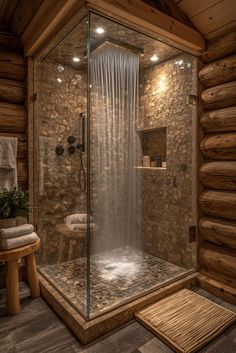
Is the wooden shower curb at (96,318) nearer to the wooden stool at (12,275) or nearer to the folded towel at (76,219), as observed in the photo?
the wooden stool at (12,275)

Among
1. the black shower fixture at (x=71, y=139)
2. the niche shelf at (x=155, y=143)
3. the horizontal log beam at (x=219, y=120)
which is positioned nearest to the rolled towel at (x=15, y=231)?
the black shower fixture at (x=71, y=139)

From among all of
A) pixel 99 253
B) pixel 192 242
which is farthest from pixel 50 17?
pixel 192 242

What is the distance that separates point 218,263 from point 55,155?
207 centimetres

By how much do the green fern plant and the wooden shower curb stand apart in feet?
2.40

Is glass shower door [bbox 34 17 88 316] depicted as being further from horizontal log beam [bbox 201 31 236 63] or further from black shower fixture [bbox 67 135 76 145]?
horizontal log beam [bbox 201 31 236 63]

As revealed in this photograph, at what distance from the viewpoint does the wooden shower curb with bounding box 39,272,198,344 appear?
1754 millimetres

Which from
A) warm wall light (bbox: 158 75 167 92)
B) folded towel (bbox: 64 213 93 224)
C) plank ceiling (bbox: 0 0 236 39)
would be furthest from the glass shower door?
warm wall light (bbox: 158 75 167 92)

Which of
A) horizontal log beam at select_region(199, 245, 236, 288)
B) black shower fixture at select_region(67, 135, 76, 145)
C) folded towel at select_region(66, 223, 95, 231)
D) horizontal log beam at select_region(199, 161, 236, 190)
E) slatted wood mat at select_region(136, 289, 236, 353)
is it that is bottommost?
slatted wood mat at select_region(136, 289, 236, 353)

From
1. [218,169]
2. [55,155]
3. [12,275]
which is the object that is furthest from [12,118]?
[218,169]

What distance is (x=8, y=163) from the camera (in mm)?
2463

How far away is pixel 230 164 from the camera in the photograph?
230 cm

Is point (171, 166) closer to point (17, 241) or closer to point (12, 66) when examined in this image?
point (17, 241)

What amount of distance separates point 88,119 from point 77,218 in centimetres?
107

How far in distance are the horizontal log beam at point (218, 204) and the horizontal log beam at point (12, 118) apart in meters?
2.06
